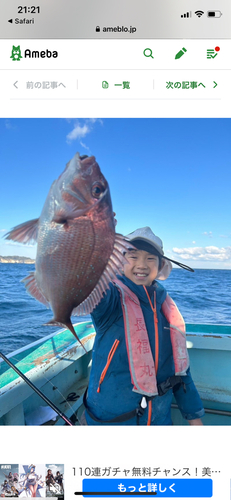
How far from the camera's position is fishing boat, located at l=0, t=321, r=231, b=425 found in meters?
1.42

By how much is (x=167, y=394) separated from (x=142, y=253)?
0.79 metres

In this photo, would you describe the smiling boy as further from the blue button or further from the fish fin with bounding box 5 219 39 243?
the fish fin with bounding box 5 219 39 243

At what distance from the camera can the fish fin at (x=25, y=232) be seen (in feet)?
2.39

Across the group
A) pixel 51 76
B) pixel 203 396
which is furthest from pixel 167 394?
pixel 51 76

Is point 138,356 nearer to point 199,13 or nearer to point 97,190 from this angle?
point 97,190

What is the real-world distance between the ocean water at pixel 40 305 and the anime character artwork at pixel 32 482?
0.61m

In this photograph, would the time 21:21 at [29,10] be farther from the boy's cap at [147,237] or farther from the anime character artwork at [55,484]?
the anime character artwork at [55,484]

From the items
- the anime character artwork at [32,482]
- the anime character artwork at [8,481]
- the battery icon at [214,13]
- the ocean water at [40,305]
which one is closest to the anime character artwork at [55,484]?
the anime character artwork at [32,482]

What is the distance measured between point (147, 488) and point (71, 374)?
1.21 m

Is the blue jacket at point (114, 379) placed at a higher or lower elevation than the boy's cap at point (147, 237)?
lower

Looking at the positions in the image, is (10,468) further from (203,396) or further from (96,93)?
(96,93)

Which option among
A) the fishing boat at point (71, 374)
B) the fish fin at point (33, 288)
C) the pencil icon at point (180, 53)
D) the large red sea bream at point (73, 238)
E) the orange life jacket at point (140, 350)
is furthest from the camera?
the fishing boat at point (71, 374)

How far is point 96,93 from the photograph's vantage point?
105 cm

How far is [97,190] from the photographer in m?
0.66
